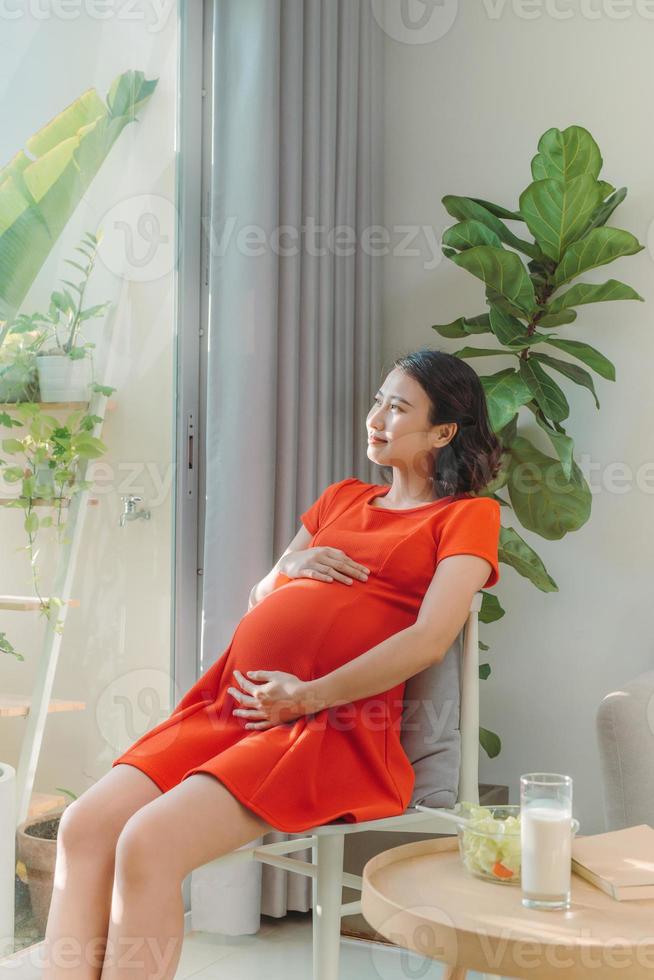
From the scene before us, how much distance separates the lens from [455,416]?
184 cm

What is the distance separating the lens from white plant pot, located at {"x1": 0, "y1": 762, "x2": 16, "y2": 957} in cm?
187

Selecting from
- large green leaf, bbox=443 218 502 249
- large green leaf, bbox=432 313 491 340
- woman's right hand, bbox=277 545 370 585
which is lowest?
woman's right hand, bbox=277 545 370 585

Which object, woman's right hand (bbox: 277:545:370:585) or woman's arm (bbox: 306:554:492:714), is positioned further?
woman's right hand (bbox: 277:545:370:585)

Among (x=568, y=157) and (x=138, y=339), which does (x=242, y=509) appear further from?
(x=568, y=157)

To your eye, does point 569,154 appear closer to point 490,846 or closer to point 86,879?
point 490,846

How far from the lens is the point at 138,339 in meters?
2.21

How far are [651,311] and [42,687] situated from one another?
1560 millimetres

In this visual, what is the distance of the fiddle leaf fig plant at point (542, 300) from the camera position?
84.1 inches

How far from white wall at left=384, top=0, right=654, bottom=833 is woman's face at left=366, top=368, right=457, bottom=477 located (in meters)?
0.71

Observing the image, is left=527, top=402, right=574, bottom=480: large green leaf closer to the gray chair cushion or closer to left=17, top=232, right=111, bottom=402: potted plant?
the gray chair cushion

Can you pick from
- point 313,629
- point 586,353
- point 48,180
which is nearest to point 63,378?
point 48,180

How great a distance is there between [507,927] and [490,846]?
0.54ft

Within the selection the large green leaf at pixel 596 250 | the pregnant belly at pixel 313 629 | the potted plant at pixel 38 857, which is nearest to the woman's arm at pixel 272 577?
the pregnant belly at pixel 313 629

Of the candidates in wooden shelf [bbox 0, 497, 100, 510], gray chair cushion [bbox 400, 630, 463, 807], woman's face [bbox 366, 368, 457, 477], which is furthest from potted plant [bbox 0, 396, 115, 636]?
gray chair cushion [bbox 400, 630, 463, 807]
